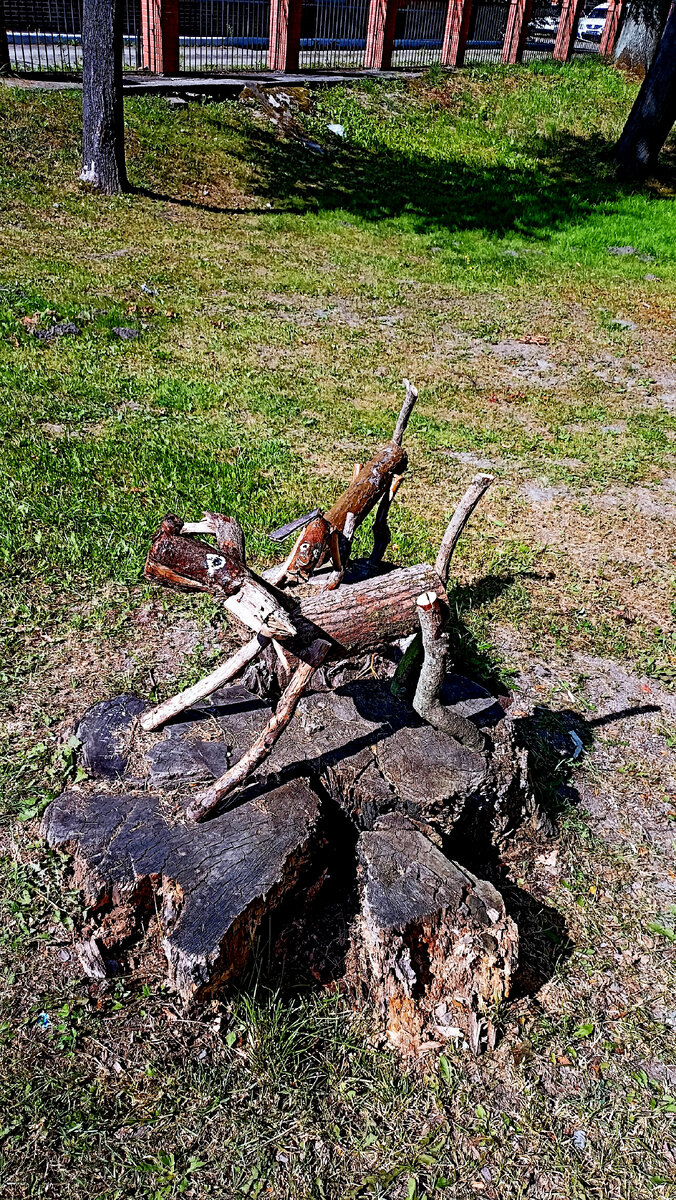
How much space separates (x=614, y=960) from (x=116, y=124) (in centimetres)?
1288

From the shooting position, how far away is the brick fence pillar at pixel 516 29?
23.3m

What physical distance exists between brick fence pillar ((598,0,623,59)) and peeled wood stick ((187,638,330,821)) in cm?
2981

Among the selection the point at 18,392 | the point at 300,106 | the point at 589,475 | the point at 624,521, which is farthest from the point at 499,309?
Result: the point at 300,106

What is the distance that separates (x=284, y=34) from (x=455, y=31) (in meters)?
5.25

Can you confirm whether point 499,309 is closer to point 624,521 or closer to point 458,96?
point 624,521

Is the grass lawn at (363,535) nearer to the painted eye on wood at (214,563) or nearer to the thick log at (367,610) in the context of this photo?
the thick log at (367,610)

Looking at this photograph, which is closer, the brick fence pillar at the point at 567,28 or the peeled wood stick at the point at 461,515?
the peeled wood stick at the point at 461,515

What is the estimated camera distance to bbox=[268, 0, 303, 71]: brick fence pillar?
1889 centimetres

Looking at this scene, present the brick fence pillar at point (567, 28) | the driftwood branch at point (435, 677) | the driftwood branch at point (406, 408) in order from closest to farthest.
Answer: the driftwood branch at point (435, 677), the driftwood branch at point (406, 408), the brick fence pillar at point (567, 28)

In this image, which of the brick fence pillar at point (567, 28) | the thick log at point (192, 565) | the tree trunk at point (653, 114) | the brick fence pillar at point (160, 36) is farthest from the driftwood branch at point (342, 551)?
the brick fence pillar at point (567, 28)

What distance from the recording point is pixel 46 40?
1927 centimetres

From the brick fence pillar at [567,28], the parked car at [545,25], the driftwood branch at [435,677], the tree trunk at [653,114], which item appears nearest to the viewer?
the driftwood branch at [435,677]

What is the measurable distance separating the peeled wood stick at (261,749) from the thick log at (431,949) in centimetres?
54

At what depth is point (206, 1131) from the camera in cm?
295
